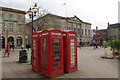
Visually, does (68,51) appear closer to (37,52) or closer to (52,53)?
(52,53)

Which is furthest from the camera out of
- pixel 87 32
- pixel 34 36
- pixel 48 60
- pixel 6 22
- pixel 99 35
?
pixel 99 35

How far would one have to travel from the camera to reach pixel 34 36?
680cm

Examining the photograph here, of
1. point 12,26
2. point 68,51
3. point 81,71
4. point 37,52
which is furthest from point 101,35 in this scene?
point 37,52

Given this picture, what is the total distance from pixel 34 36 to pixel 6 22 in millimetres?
28754

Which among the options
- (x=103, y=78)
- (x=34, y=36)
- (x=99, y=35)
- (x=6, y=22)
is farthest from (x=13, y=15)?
(x=99, y=35)

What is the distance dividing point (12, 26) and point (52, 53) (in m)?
31.1

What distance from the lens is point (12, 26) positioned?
104 feet

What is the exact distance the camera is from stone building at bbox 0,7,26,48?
1175 inches

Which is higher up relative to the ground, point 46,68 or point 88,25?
point 88,25

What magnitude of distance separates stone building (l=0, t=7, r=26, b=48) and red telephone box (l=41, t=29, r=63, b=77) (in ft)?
94.1

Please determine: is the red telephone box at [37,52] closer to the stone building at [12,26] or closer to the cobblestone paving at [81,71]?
the cobblestone paving at [81,71]

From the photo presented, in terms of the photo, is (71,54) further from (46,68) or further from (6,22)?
(6,22)

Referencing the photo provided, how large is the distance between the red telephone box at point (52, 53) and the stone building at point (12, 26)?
1129 inches

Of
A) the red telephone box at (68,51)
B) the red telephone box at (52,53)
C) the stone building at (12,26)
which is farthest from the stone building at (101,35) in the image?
the red telephone box at (52,53)
